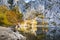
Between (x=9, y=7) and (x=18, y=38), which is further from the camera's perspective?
(x=9, y=7)

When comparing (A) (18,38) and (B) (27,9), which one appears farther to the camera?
(B) (27,9)

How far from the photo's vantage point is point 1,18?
2.60 m

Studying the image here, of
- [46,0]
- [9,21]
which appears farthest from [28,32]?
[46,0]

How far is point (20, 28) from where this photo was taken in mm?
2635

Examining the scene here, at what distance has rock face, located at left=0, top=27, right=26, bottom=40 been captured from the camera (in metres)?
2.45

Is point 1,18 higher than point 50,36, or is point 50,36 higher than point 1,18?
point 1,18

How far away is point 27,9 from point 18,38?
446mm

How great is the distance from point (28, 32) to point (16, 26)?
0.19 meters

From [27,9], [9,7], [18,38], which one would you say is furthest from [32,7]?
[18,38]

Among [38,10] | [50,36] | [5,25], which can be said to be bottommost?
[50,36]

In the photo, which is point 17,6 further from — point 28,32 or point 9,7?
point 28,32

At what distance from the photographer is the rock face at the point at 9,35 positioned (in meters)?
2.45

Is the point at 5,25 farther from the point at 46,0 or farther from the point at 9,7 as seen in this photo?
the point at 46,0

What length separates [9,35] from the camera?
8.12ft
